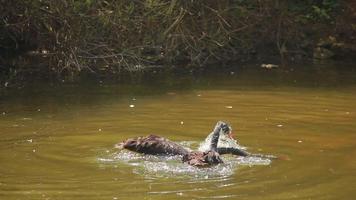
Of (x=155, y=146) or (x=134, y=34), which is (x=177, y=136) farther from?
(x=134, y=34)

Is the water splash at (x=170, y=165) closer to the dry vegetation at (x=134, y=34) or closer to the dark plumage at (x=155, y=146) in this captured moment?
the dark plumage at (x=155, y=146)

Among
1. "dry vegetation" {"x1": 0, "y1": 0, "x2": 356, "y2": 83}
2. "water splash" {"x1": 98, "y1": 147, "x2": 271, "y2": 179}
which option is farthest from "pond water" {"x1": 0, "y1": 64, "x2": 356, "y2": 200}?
"dry vegetation" {"x1": 0, "y1": 0, "x2": 356, "y2": 83}

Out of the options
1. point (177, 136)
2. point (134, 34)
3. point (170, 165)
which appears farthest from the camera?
point (134, 34)

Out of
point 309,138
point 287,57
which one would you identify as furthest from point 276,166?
point 287,57

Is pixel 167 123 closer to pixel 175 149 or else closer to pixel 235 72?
pixel 175 149

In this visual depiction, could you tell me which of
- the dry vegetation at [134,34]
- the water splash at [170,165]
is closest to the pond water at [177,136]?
the water splash at [170,165]

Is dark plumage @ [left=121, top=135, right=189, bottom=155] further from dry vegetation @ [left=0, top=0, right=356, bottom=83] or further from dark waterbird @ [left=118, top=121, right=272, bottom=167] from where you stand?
dry vegetation @ [left=0, top=0, right=356, bottom=83]

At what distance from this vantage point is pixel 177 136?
27.3 feet

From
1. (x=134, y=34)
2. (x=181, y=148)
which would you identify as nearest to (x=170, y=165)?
(x=181, y=148)

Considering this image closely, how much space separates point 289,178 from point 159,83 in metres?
7.47

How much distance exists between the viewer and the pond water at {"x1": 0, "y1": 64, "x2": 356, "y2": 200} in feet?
19.9

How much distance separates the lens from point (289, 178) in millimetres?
6406

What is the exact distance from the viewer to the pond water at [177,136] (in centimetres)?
608

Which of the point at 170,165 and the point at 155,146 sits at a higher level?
the point at 155,146
